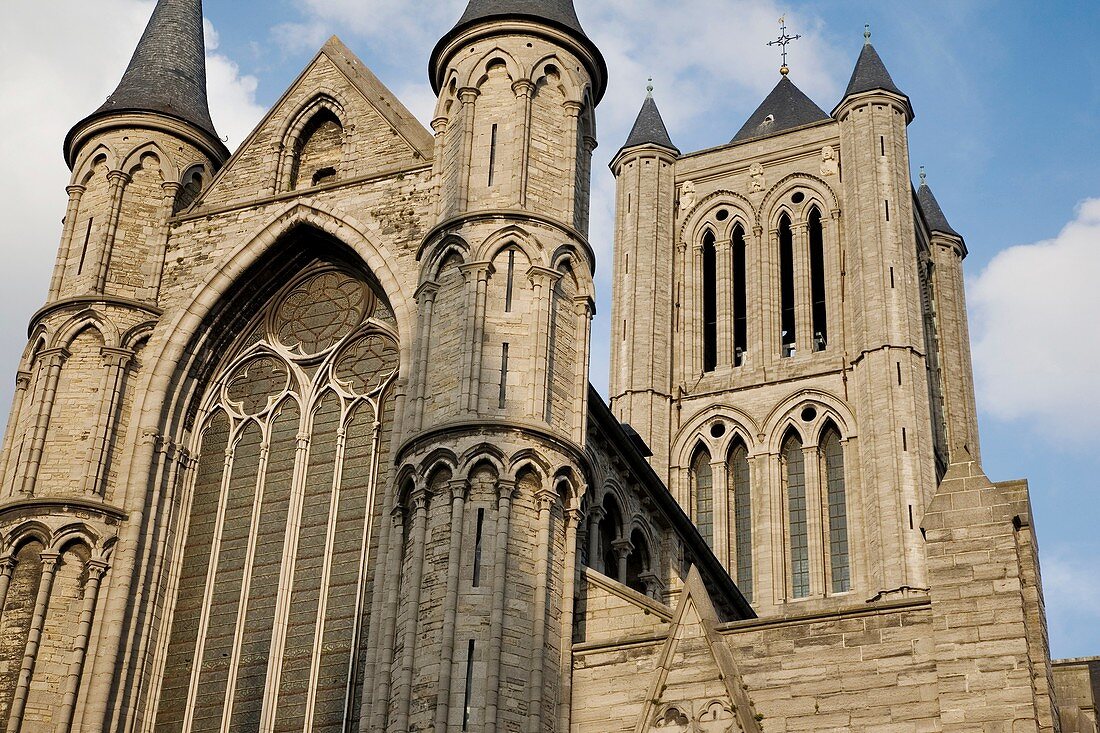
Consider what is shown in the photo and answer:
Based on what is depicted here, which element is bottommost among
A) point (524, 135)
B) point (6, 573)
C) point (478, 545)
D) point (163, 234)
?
point (478, 545)

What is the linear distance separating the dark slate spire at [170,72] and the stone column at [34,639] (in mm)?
6200

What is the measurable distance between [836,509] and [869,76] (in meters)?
11.2

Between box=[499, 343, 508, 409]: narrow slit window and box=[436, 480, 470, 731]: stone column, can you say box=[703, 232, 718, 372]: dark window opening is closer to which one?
box=[499, 343, 508, 409]: narrow slit window

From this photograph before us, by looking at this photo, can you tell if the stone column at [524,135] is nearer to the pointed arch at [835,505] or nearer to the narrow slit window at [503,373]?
the narrow slit window at [503,373]

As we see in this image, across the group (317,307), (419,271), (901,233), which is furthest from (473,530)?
(901,233)

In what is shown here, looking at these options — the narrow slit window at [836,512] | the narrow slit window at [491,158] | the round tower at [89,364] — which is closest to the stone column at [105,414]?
the round tower at [89,364]

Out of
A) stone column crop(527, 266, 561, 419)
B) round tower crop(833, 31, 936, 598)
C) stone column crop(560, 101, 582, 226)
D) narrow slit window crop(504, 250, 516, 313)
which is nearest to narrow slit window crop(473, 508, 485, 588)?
stone column crop(527, 266, 561, 419)

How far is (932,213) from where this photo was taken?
44594mm

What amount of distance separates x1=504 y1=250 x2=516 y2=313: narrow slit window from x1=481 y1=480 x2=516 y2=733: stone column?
212 cm

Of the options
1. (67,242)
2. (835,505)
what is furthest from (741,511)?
(67,242)

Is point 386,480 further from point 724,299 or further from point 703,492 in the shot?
point 724,299

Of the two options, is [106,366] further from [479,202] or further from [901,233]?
[901,233]

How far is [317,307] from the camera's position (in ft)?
65.8

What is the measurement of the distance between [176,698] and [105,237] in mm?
5936
